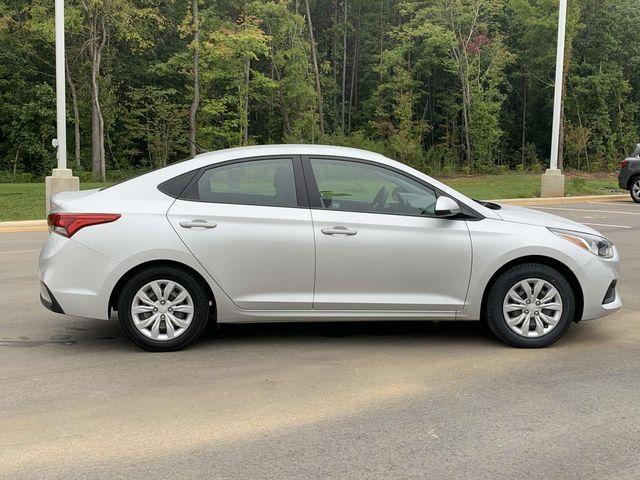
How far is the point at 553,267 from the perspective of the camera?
5.68 metres

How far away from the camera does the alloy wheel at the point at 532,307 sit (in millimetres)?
5617

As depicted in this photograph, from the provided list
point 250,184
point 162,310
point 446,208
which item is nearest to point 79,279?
point 162,310

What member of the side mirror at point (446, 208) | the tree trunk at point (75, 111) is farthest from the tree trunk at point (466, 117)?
the side mirror at point (446, 208)

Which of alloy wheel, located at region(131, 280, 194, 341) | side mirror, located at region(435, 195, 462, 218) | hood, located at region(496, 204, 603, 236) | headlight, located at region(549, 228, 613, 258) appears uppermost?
side mirror, located at region(435, 195, 462, 218)

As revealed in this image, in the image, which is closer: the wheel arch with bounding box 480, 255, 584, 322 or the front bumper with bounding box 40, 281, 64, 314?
the front bumper with bounding box 40, 281, 64, 314

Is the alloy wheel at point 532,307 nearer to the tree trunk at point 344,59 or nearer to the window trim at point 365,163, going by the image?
the window trim at point 365,163

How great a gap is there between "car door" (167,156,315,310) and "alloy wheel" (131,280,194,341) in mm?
324

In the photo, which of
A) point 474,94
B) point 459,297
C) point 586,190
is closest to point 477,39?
point 474,94

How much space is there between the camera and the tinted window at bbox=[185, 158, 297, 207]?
560 cm

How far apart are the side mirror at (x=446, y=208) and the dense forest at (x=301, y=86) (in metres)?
26.4

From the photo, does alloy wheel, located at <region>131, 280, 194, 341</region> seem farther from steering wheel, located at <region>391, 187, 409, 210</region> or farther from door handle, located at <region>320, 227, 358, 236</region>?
steering wheel, located at <region>391, 187, 409, 210</region>

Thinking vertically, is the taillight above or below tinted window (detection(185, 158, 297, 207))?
below

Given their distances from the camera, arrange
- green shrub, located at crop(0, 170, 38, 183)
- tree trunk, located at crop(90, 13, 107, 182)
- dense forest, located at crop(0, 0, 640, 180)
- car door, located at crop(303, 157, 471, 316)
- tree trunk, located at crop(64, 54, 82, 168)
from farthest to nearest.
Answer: tree trunk, located at crop(64, 54, 82, 168) < dense forest, located at crop(0, 0, 640, 180) < green shrub, located at crop(0, 170, 38, 183) < tree trunk, located at crop(90, 13, 107, 182) < car door, located at crop(303, 157, 471, 316)

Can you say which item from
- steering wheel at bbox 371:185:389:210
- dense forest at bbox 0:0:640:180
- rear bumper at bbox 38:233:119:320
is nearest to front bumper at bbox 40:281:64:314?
rear bumper at bbox 38:233:119:320
